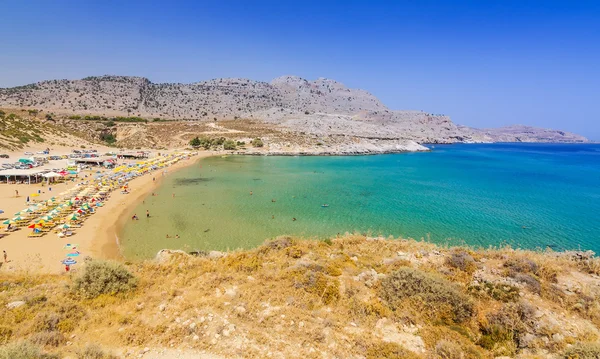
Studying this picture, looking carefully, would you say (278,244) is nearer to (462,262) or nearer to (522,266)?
(462,262)

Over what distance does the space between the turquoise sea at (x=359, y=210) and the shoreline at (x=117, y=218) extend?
30.7 inches

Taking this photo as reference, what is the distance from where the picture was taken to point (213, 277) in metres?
10.5

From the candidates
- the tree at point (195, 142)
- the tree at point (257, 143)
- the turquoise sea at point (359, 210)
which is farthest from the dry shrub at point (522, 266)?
the tree at point (195, 142)

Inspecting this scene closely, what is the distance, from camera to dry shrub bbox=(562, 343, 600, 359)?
6344 mm

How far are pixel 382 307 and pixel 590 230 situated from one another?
3031 cm

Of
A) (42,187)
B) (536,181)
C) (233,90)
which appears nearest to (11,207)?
(42,187)

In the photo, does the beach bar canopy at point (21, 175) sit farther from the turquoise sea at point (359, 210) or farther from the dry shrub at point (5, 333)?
the dry shrub at point (5, 333)

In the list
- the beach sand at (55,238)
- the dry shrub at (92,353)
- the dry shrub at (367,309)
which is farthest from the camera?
the beach sand at (55,238)

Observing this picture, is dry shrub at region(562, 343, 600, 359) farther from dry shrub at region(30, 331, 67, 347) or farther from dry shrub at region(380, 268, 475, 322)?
dry shrub at region(30, 331, 67, 347)

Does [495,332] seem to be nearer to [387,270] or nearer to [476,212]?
[387,270]

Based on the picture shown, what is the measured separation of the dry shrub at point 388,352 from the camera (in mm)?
7075

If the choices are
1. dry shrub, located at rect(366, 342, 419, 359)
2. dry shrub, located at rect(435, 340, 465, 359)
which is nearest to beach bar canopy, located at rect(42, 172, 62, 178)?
dry shrub, located at rect(366, 342, 419, 359)

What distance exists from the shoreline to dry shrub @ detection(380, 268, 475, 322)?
17.2 m

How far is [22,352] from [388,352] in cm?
792
